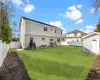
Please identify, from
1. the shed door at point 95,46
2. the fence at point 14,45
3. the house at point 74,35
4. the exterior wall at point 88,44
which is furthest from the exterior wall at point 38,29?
the house at point 74,35

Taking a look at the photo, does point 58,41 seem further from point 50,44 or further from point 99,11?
point 99,11

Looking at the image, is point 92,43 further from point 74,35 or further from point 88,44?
point 74,35

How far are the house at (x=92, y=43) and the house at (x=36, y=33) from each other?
1203cm

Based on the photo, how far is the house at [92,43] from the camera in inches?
1068

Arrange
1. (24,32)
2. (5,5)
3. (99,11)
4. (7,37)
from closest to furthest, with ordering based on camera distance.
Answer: (5,5) → (7,37) → (99,11) → (24,32)

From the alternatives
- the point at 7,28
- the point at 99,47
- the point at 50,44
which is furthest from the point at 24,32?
the point at 99,47

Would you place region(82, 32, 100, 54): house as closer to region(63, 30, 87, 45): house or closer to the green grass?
the green grass

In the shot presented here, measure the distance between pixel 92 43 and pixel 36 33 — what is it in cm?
1354

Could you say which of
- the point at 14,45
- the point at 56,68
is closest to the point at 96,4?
the point at 56,68

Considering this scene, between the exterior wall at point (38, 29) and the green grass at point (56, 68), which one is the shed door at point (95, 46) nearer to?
the green grass at point (56, 68)

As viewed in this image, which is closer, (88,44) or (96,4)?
(96,4)

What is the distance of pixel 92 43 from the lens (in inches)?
1094

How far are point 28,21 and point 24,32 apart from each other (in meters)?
2.43

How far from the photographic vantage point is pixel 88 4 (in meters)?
25.9
